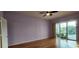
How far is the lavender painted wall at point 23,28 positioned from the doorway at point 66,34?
0.69 feet

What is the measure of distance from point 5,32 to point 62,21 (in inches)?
40.9

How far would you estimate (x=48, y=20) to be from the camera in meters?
1.89

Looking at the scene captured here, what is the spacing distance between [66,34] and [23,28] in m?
0.79

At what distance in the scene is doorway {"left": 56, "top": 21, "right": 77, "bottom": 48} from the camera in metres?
1.79

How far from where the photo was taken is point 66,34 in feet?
6.08

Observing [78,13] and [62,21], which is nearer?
[78,13]

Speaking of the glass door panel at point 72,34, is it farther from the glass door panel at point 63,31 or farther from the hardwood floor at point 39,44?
the hardwood floor at point 39,44

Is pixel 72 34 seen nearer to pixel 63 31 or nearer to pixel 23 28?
pixel 63 31

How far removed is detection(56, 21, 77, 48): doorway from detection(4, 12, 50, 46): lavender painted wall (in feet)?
0.69

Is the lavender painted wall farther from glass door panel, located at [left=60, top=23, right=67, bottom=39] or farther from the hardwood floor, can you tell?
glass door panel, located at [left=60, top=23, right=67, bottom=39]

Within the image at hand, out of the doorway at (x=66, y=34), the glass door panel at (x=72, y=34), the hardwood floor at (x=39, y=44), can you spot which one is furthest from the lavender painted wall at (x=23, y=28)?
the glass door panel at (x=72, y=34)

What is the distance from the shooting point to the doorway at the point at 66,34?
5.88ft
